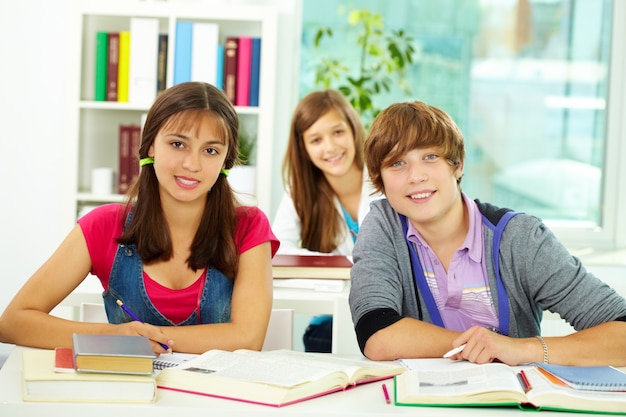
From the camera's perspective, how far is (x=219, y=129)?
2033mm

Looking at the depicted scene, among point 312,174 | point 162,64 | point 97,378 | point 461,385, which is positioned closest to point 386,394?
point 461,385

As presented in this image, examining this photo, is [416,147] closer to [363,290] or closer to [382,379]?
[363,290]

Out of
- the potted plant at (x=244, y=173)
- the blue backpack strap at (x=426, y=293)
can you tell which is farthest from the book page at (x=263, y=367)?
the potted plant at (x=244, y=173)

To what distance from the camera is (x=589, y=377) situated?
4.91 feet

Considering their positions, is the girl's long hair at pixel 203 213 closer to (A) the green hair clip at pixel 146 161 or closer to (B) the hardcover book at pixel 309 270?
(A) the green hair clip at pixel 146 161

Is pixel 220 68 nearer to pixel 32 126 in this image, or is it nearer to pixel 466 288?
pixel 32 126


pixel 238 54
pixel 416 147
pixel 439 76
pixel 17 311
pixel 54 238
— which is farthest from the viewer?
pixel 439 76

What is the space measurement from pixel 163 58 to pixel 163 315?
207cm

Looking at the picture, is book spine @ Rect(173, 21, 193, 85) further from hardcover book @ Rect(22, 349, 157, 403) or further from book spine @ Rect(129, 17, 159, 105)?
hardcover book @ Rect(22, 349, 157, 403)

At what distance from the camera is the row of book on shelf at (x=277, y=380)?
134 centimetres

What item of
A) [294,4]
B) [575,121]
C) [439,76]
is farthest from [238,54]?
[575,121]

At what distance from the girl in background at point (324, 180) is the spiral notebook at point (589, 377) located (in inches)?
69.2

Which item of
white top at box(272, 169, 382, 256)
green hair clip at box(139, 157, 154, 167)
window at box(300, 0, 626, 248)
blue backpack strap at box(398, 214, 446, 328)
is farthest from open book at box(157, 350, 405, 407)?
window at box(300, 0, 626, 248)

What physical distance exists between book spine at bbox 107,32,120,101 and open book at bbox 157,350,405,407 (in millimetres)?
2473
